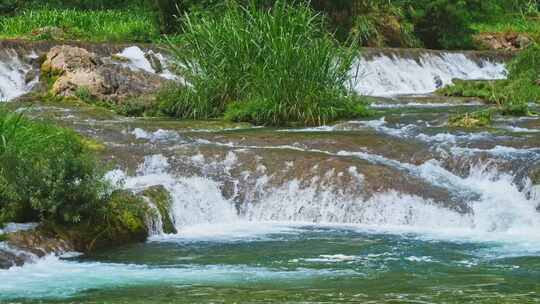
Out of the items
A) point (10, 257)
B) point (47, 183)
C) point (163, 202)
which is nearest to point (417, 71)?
point (163, 202)

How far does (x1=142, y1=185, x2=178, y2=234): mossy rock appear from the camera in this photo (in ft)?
37.8

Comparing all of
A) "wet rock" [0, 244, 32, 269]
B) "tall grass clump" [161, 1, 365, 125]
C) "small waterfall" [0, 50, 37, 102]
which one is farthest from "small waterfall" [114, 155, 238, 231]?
"small waterfall" [0, 50, 37, 102]

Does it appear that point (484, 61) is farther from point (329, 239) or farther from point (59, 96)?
point (329, 239)

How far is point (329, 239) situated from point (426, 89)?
55.7 ft

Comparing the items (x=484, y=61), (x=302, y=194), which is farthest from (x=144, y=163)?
(x=484, y=61)

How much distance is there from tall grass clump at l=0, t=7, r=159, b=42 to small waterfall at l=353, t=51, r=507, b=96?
6411 mm

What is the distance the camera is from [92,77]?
69.7ft

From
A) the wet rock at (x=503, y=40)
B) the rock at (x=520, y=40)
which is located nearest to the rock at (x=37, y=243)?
the wet rock at (x=503, y=40)

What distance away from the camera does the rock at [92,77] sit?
21.1 metres

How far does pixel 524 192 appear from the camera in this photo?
40.3 ft

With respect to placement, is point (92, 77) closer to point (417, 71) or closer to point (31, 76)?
point (31, 76)

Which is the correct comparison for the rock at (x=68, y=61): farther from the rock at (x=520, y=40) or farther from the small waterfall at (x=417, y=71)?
the rock at (x=520, y=40)

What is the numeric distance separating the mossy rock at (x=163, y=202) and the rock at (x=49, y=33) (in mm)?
16289

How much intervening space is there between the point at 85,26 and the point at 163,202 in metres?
19.8
